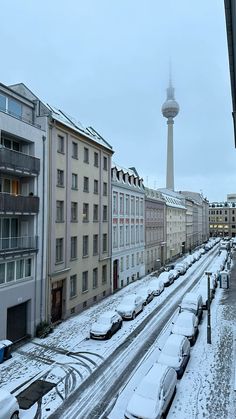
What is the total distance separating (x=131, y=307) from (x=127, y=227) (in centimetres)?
1753

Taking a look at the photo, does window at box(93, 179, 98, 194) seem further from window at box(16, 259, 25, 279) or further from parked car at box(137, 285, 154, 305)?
window at box(16, 259, 25, 279)

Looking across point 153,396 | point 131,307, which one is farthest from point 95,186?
point 153,396

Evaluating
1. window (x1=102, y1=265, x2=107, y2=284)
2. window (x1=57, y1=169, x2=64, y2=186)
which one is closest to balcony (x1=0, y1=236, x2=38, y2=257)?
window (x1=57, y1=169, x2=64, y2=186)

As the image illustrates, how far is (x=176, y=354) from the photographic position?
17.2m

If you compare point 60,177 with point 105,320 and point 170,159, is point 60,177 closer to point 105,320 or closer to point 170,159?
point 105,320

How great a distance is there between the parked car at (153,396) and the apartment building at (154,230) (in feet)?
124

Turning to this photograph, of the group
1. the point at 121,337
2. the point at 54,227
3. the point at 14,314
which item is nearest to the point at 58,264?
the point at 54,227

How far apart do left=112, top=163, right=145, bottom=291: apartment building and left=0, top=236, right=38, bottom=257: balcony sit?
1609cm

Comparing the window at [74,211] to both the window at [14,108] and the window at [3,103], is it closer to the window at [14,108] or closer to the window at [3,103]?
the window at [14,108]

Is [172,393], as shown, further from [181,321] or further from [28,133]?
[28,133]

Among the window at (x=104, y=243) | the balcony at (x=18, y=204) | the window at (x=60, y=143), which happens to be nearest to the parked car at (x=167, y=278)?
the window at (x=104, y=243)

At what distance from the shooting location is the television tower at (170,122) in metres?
123

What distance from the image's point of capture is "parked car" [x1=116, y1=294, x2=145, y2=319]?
26859mm

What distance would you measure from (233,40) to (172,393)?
14095 millimetres
